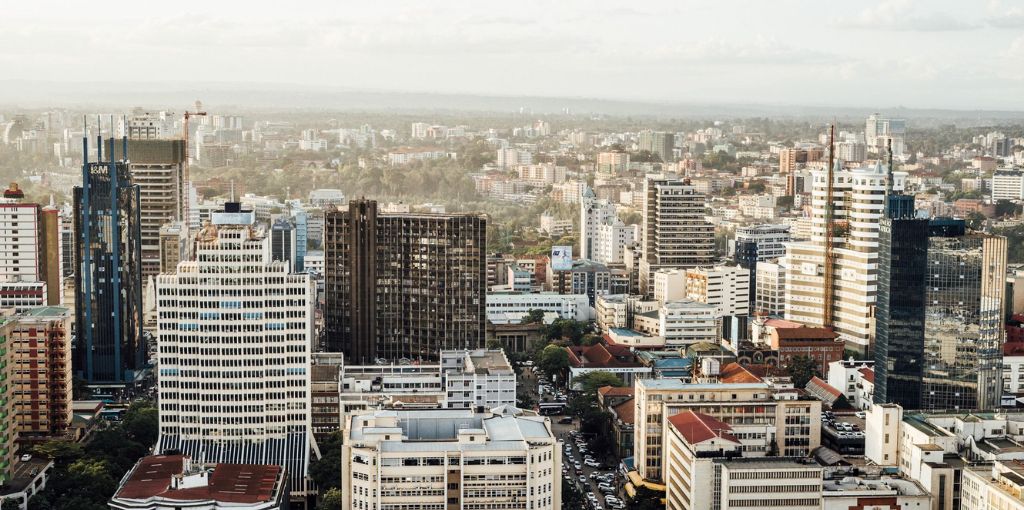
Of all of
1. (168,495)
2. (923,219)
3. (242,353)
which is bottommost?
(168,495)

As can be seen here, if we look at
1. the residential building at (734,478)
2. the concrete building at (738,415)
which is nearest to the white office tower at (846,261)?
the concrete building at (738,415)

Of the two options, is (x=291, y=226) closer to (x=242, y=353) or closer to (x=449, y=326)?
(x=449, y=326)

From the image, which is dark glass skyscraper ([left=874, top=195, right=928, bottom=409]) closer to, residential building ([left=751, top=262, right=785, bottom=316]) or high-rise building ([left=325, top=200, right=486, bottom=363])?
high-rise building ([left=325, top=200, right=486, bottom=363])

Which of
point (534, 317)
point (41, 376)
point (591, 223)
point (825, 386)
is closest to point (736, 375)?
point (825, 386)

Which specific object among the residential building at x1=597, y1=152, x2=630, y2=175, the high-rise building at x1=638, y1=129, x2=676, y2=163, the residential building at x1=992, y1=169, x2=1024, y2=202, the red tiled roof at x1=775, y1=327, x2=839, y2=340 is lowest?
the red tiled roof at x1=775, y1=327, x2=839, y2=340

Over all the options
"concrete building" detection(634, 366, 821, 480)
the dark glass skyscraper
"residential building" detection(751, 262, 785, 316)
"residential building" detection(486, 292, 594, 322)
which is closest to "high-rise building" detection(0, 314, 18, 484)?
"concrete building" detection(634, 366, 821, 480)

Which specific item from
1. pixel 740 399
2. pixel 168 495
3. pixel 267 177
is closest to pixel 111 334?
pixel 168 495

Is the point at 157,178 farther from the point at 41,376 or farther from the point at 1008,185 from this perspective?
the point at 1008,185
